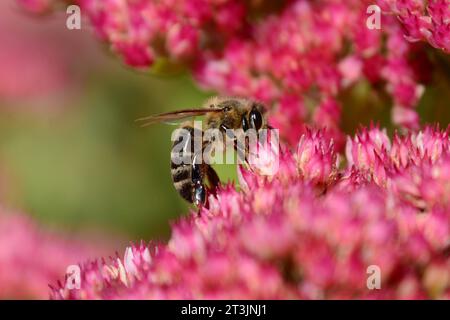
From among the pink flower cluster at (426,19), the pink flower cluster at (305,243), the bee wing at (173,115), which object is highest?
the pink flower cluster at (426,19)

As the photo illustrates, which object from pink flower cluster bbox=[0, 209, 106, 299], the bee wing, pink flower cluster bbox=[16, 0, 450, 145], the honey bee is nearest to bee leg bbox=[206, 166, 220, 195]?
the honey bee

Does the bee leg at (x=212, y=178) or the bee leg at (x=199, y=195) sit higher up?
the bee leg at (x=212, y=178)

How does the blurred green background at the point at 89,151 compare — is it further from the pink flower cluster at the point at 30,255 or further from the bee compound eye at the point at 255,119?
the bee compound eye at the point at 255,119

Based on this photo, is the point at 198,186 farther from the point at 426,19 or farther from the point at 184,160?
the point at 426,19

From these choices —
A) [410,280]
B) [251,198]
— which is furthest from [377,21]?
[410,280]

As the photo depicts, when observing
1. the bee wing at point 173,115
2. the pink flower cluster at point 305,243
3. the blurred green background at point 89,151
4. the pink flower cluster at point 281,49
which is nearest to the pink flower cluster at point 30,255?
the blurred green background at point 89,151

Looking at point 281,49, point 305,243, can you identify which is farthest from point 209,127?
point 305,243

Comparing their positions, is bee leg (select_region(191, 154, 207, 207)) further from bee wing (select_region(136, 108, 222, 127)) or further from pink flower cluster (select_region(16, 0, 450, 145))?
pink flower cluster (select_region(16, 0, 450, 145))
